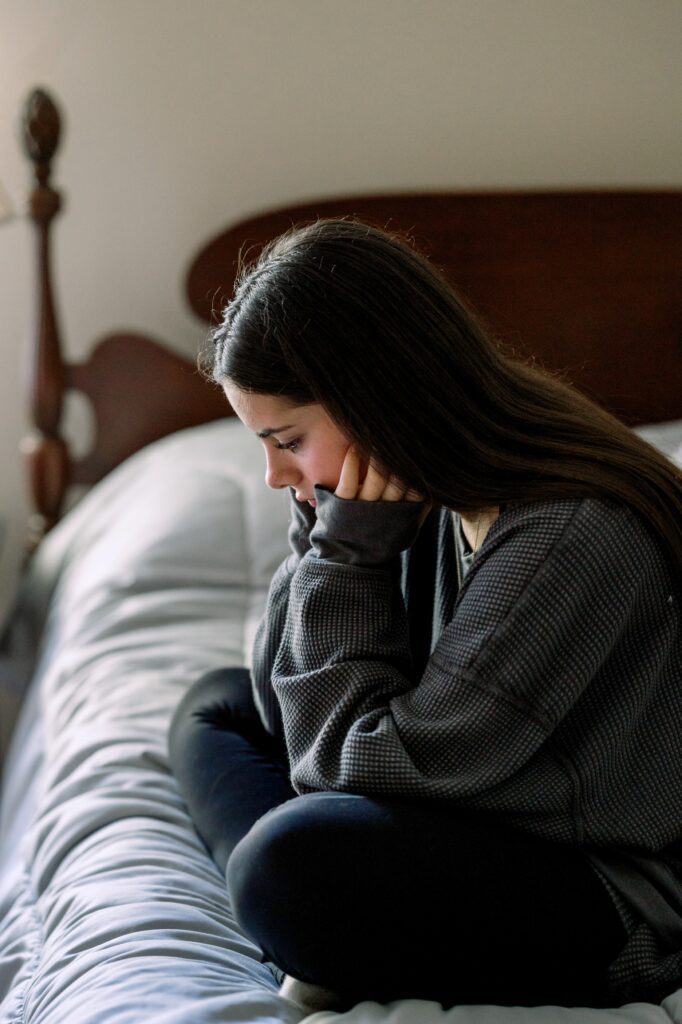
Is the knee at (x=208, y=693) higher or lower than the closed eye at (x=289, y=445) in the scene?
lower

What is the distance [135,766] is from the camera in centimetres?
111

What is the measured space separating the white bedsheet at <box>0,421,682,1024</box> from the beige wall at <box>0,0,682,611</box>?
0.38 m

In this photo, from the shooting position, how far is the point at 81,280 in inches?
81.3

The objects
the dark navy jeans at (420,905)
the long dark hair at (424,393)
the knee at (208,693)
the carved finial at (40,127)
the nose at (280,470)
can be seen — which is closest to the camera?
the dark navy jeans at (420,905)

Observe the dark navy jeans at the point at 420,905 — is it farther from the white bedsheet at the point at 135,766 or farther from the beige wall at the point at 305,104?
the beige wall at the point at 305,104

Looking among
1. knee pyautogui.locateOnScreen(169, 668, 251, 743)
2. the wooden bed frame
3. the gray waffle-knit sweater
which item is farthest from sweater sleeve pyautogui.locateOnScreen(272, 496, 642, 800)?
the wooden bed frame

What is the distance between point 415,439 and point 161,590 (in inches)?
28.1

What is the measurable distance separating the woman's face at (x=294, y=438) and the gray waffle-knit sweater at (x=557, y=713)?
147 millimetres

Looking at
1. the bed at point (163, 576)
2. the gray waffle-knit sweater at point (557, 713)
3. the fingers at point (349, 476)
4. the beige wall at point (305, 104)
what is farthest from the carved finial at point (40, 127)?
the gray waffle-knit sweater at point (557, 713)

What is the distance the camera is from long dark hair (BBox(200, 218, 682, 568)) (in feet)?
2.75

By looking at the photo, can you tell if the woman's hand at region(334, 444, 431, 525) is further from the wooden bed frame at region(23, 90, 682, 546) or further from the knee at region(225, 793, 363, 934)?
the wooden bed frame at region(23, 90, 682, 546)

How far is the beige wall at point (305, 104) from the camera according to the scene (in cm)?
187

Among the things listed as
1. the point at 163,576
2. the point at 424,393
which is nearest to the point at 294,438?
the point at 424,393

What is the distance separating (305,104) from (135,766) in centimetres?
127
